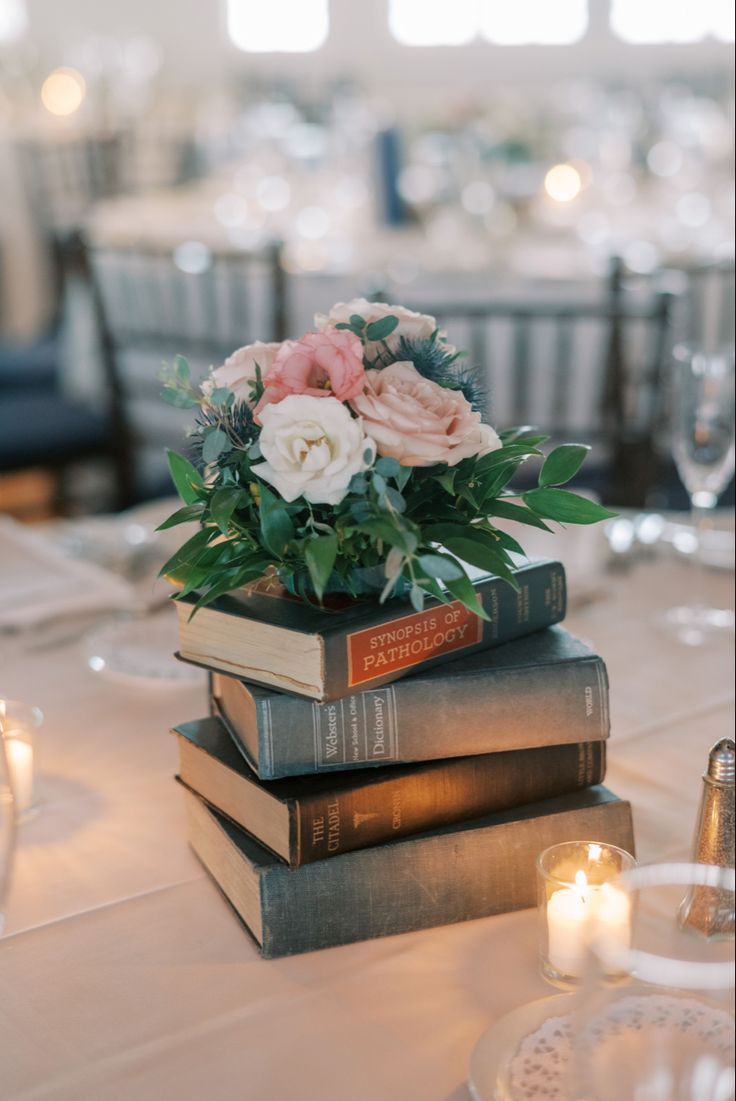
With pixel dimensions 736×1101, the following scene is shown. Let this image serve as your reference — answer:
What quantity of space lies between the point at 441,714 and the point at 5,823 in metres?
0.26

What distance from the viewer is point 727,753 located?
71cm

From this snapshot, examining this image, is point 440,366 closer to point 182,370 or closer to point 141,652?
point 182,370

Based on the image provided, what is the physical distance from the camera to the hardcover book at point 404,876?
28.6 inches

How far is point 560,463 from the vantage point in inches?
31.0

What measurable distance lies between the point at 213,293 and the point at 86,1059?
87.2 inches

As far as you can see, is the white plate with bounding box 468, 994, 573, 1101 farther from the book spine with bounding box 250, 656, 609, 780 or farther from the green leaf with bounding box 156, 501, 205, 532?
the green leaf with bounding box 156, 501, 205, 532

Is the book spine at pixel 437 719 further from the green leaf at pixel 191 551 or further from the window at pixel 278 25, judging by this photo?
the window at pixel 278 25

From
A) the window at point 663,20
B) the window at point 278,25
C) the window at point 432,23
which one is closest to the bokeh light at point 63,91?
the window at point 278,25

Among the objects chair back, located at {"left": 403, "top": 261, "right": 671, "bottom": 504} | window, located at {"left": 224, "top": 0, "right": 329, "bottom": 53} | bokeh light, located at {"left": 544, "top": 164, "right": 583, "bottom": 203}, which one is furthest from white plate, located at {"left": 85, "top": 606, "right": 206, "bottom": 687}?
window, located at {"left": 224, "top": 0, "right": 329, "bottom": 53}

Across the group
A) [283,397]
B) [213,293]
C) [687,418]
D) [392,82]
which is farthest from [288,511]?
[392,82]

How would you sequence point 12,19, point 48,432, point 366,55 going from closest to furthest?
point 48,432 < point 366,55 < point 12,19

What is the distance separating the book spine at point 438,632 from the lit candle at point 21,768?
0.29 meters

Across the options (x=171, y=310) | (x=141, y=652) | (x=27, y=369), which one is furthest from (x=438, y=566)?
(x=27, y=369)

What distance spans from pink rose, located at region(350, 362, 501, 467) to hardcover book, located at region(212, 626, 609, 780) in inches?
5.2
